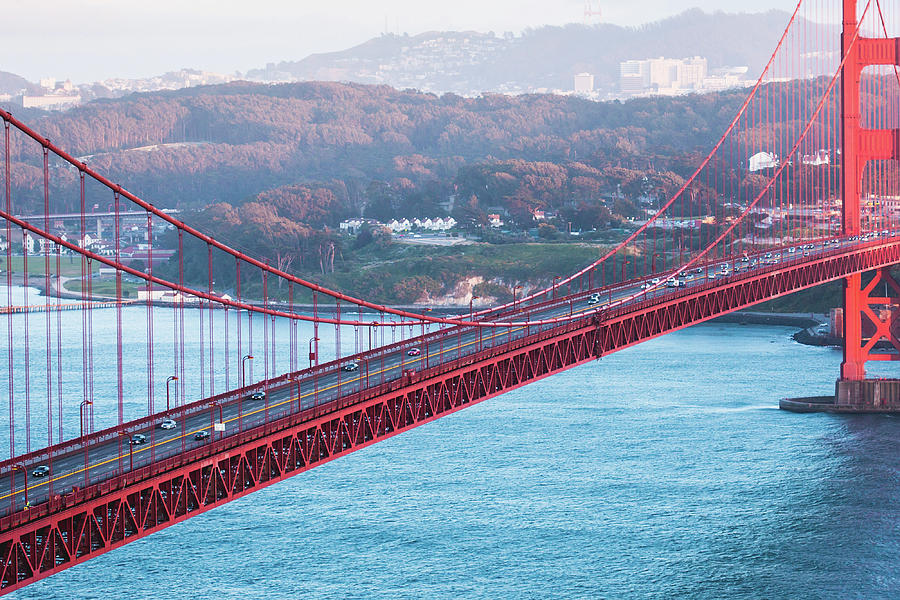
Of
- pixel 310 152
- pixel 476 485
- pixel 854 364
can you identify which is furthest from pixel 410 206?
pixel 476 485

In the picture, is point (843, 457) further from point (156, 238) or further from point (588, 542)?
point (156, 238)

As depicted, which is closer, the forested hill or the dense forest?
the dense forest

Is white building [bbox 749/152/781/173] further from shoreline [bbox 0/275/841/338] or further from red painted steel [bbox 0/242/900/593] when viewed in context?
red painted steel [bbox 0/242/900/593]

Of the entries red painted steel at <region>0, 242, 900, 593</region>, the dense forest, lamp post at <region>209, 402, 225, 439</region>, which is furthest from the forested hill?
lamp post at <region>209, 402, 225, 439</region>

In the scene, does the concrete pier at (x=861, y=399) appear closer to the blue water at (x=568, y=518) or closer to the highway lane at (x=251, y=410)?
the blue water at (x=568, y=518)

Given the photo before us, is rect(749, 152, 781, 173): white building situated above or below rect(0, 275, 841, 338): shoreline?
above

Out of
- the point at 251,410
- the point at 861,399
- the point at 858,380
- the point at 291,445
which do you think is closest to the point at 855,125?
the point at 858,380

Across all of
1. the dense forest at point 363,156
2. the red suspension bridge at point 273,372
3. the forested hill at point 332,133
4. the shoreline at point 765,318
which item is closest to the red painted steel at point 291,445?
the red suspension bridge at point 273,372

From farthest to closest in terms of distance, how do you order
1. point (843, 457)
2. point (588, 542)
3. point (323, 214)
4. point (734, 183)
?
point (323, 214), point (734, 183), point (843, 457), point (588, 542)
